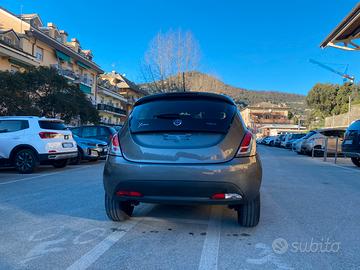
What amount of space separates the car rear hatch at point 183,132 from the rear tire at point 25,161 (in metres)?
6.96

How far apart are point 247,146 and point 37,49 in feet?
113

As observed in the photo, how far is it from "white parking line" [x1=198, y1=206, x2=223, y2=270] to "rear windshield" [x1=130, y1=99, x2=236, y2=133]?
123 cm

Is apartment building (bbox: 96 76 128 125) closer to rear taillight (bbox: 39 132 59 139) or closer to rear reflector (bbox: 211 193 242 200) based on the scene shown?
rear taillight (bbox: 39 132 59 139)

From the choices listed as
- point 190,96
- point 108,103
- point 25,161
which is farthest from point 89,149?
point 108,103

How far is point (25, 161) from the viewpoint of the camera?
33.9 feet

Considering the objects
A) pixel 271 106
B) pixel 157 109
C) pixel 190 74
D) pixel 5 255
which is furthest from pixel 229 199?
pixel 271 106

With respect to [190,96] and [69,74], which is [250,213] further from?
[69,74]

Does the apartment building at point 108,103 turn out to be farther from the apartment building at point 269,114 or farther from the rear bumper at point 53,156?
the apartment building at point 269,114

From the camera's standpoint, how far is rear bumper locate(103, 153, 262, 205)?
3.81 meters

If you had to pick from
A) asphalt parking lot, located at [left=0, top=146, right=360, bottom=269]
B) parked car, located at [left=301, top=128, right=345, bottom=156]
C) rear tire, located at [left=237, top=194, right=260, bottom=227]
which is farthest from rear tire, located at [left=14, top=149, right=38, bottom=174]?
parked car, located at [left=301, top=128, right=345, bottom=156]

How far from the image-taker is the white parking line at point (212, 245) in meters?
3.24

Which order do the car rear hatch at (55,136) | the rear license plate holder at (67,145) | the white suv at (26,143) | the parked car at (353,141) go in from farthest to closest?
the parked car at (353,141) < the rear license plate holder at (67,145) < the car rear hatch at (55,136) < the white suv at (26,143)

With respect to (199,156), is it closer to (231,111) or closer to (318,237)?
(231,111)

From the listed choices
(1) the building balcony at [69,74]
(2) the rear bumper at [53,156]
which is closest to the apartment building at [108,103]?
(1) the building balcony at [69,74]
